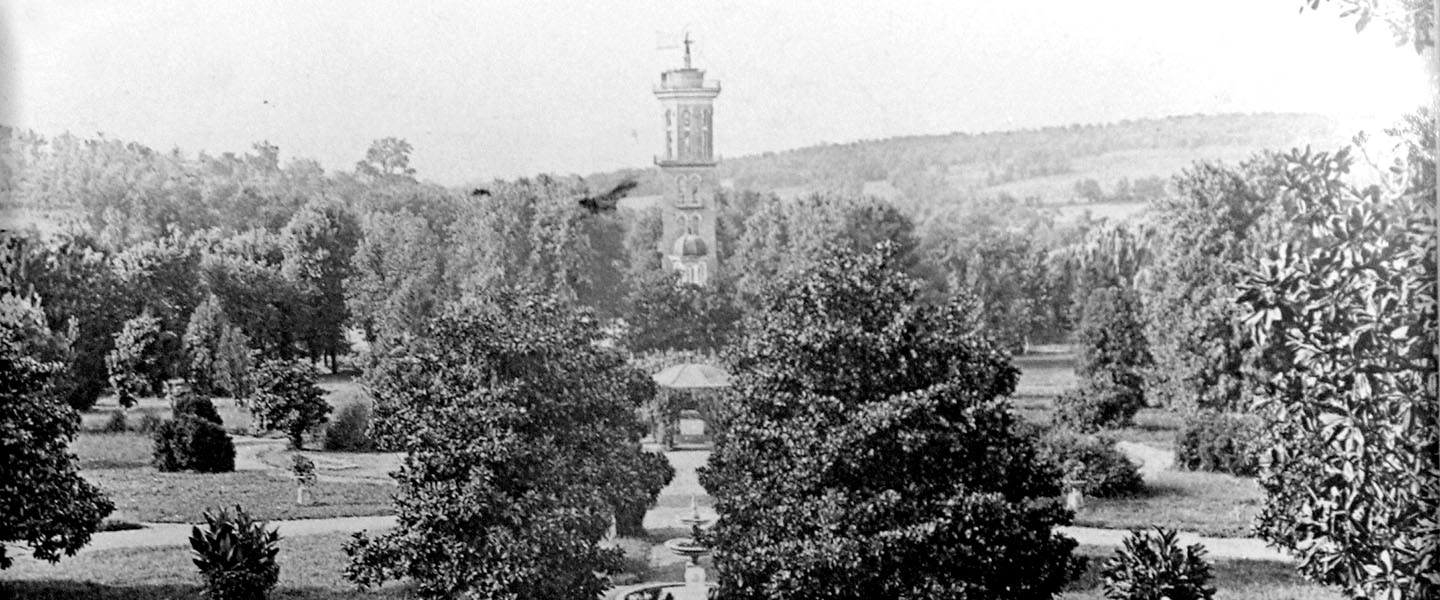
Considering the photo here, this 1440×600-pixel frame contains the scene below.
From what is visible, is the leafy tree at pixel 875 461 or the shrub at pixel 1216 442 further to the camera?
the shrub at pixel 1216 442

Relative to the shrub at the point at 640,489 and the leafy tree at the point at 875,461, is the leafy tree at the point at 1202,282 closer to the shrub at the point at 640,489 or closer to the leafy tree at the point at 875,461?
the leafy tree at the point at 875,461

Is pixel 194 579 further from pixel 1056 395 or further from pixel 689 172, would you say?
pixel 1056 395

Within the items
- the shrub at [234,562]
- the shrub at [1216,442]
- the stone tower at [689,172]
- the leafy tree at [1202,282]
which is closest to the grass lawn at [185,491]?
the shrub at [234,562]

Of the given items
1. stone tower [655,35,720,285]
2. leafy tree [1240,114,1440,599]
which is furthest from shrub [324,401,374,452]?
leafy tree [1240,114,1440,599]

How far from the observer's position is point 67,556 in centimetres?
1237

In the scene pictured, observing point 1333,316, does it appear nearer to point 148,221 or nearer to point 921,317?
point 921,317

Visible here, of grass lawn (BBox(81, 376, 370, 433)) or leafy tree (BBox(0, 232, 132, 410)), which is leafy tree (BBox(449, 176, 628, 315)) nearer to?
grass lawn (BBox(81, 376, 370, 433))

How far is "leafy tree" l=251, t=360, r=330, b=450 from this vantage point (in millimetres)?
13672

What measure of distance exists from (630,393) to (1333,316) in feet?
22.8

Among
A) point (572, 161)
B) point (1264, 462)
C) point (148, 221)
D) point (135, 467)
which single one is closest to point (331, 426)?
point (135, 467)

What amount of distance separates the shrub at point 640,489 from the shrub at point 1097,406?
18.2 feet

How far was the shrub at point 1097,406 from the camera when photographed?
17.0 meters

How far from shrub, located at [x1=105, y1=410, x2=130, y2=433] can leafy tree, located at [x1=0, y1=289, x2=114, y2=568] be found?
2.19 feet

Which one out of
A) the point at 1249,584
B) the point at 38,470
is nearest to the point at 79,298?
the point at 38,470
